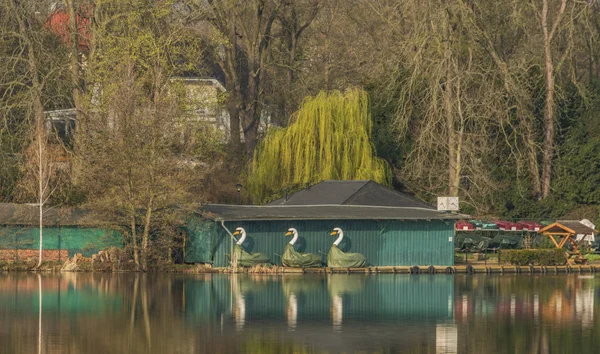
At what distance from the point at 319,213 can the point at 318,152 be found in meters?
10.6

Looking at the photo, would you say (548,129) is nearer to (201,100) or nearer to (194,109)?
(201,100)

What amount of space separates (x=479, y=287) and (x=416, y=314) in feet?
33.6

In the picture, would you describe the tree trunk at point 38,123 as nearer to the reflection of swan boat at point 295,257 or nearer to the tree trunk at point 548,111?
the reflection of swan boat at point 295,257

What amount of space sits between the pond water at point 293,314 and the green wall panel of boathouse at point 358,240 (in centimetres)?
326

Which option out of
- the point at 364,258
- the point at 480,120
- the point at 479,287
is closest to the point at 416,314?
the point at 479,287

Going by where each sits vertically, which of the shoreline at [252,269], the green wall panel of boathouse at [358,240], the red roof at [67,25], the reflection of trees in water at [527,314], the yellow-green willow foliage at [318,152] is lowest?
the reflection of trees in water at [527,314]

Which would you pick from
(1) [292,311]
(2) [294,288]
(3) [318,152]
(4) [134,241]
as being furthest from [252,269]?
(1) [292,311]

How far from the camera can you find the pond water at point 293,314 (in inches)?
1259

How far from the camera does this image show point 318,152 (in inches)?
2648

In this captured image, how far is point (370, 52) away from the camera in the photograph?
8669cm

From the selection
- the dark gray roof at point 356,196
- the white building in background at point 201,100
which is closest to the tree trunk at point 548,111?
the dark gray roof at point 356,196

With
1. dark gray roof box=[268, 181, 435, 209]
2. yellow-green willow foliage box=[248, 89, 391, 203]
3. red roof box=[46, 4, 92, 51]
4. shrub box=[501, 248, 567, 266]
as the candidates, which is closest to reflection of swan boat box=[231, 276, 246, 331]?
dark gray roof box=[268, 181, 435, 209]

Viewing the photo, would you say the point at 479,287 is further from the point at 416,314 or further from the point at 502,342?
the point at 502,342

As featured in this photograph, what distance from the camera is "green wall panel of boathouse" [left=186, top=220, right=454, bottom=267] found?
56.0m
